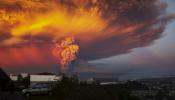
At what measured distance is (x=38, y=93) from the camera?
54844 mm

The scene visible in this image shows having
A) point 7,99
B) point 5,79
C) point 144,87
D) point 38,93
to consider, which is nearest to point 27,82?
point 38,93

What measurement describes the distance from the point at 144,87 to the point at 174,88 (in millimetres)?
7628

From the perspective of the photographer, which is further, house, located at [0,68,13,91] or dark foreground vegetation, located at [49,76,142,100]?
dark foreground vegetation, located at [49,76,142,100]

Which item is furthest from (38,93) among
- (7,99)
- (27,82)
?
(7,99)

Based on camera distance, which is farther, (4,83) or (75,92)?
(75,92)

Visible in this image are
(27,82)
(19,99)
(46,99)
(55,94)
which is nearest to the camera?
(19,99)

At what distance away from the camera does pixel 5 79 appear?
126ft

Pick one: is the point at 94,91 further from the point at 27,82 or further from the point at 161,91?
the point at 161,91

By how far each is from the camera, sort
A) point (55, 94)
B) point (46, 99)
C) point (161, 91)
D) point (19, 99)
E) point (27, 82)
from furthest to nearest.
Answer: point (161, 91)
point (27, 82)
point (55, 94)
point (46, 99)
point (19, 99)

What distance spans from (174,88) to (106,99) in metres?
55.3

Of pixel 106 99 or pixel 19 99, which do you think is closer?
pixel 19 99

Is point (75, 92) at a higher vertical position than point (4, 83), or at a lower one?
lower

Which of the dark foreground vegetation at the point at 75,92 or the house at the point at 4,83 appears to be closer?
the house at the point at 4,83

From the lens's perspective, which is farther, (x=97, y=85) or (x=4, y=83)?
(x=97, y=85)
